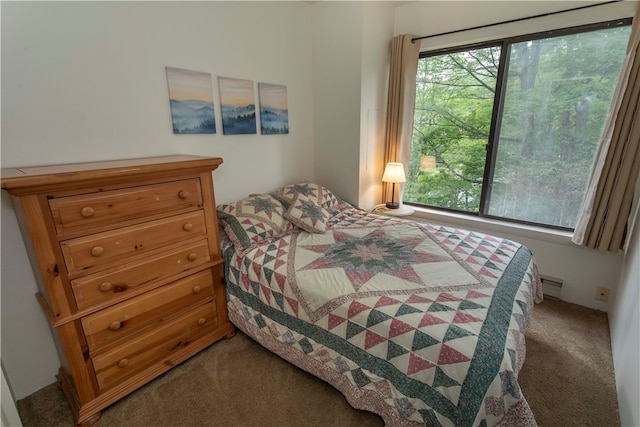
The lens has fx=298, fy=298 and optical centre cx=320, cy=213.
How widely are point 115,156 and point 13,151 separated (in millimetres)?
427

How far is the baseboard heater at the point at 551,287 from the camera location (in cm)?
246

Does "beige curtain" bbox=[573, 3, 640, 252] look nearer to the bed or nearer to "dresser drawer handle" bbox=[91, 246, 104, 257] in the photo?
the bed

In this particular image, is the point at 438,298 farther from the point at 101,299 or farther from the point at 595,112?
the point at 595,112

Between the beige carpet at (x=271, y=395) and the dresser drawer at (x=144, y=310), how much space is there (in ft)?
1.26

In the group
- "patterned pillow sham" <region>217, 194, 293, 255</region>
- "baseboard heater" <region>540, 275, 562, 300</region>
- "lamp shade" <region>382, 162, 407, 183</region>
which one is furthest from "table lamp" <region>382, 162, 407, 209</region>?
"baseboard heater" <region>540, 275, 562, 300</region>

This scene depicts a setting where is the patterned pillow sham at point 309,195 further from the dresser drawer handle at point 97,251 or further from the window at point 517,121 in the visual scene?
the dresser drawer handle at point 97,251

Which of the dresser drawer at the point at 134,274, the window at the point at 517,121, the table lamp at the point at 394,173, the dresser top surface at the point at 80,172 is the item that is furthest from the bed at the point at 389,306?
the window at the point at 517,121

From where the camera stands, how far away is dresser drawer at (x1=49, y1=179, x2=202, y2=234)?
129 centimetres

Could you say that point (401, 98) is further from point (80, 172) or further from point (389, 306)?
point (80, 172)

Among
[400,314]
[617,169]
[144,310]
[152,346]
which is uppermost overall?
[617,169]

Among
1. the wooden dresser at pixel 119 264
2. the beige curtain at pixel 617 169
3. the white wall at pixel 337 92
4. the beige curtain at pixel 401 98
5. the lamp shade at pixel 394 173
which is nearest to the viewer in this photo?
the wooden dresser at pixel 119 264

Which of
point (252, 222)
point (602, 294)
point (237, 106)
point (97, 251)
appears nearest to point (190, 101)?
point (237, 106)

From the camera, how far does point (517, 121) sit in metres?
2.60

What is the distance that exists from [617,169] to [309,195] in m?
2.21
